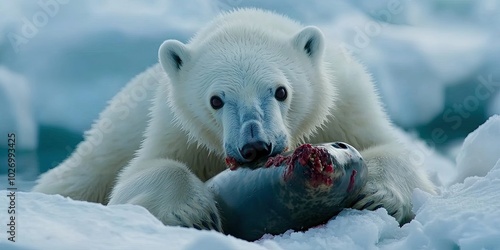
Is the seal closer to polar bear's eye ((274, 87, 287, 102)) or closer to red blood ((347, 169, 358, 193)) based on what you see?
red blood ((347, 169, 358, 193))

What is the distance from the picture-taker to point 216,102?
12.4 ft

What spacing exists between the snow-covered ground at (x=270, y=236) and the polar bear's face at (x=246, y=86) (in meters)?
0.72

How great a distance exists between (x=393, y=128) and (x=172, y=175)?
5.42 feet

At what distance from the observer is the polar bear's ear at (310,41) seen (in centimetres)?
412

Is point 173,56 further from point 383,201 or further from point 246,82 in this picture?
point 383,201

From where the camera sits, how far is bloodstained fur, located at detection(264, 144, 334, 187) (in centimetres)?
277

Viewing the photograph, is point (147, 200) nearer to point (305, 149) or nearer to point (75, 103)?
point (305, 149)

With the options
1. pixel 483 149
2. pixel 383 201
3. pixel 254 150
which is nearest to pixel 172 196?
pixel 254 150

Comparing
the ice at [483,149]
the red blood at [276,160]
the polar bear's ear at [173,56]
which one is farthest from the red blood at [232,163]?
the ice at [483,149]

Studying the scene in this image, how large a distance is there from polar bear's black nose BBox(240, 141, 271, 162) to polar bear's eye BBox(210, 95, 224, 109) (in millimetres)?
593

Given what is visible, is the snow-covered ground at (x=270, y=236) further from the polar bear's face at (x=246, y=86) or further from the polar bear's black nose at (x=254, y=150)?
the polar bear's face at (x=246, y=86)

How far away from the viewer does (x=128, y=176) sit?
409 cm

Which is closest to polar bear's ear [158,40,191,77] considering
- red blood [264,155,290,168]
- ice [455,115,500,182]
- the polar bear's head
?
the polar bear's head

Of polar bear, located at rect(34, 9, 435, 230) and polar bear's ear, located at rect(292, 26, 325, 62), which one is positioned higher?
polar bear's ear, located at rect(292, 26, 325, 62)
